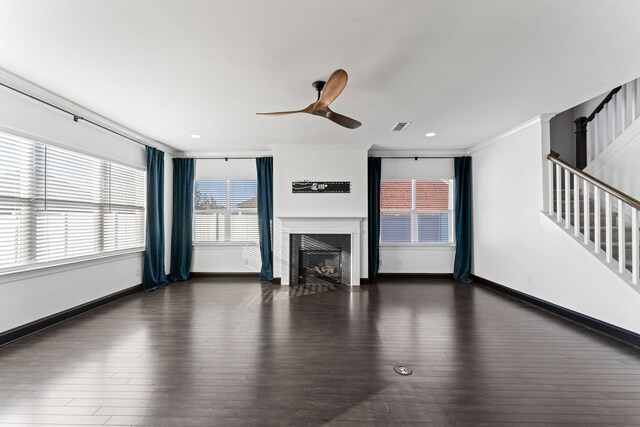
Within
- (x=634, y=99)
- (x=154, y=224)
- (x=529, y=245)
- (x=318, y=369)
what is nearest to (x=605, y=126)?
(x=634, y=99)

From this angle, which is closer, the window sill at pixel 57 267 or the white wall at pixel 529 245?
the window sill at pixel 57 267

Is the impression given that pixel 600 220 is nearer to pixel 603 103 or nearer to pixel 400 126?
pixel 603 103

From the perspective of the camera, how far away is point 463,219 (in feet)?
17.4

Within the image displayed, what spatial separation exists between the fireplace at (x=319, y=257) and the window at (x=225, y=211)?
106cm

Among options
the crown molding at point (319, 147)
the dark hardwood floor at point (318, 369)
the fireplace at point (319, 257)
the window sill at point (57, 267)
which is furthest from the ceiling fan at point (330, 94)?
the window sill at point (57, 267)

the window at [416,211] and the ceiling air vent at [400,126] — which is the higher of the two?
the ceiling air vent at [400,126]

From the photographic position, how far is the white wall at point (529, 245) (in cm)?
284

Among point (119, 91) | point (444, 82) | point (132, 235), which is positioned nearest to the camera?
point (444, 82)

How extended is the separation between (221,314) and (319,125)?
2936 millimetres

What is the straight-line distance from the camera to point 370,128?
4.00m

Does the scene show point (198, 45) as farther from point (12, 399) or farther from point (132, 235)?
point (132, 235)

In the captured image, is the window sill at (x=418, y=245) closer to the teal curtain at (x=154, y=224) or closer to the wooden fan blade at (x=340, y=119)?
the wooden fan blade at (x=340, y=119)

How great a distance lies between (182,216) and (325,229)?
295cm

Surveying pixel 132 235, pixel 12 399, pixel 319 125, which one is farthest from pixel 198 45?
pixel 132 235
